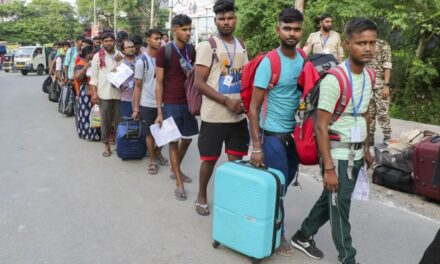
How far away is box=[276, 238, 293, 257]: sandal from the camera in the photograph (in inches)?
135

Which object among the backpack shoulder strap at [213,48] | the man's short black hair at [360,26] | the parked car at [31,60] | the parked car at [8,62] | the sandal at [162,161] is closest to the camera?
the man's short black hair at [360,26]

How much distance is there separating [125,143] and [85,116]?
6.09 feet

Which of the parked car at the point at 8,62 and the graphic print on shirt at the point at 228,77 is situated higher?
the graphic print on shirt at the point at 228,77

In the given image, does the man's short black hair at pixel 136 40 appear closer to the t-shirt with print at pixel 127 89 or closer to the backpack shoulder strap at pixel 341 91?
the t-shirt with print at pixel 127 89

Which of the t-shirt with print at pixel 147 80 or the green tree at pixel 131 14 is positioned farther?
the green tree at pixel 131 14

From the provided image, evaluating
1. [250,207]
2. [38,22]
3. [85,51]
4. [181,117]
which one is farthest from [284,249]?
[38,22]

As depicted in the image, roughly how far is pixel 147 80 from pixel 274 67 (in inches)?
107

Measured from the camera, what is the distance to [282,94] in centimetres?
320

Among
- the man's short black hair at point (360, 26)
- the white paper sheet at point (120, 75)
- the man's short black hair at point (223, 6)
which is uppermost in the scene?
the man's short black hair at point (223, 6)

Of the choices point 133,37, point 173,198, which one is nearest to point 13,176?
point 173,198

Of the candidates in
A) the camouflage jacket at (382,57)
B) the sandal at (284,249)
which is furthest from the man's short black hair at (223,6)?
the camouflage jacket at (382,57)

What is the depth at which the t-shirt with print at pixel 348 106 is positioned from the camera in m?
2.78

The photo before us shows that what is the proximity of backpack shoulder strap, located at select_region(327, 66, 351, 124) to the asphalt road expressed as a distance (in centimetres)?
127

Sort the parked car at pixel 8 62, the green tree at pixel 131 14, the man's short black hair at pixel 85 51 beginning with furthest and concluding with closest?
1. the green tree at pixel 131 14
2. the parked car at pixel 8 62
3. the man's short black hair at pixel 85 51
